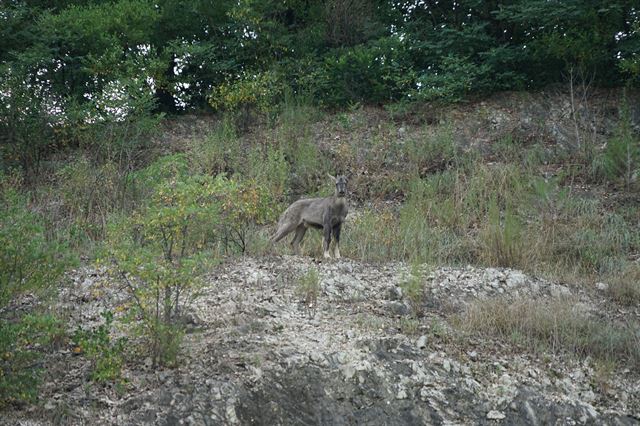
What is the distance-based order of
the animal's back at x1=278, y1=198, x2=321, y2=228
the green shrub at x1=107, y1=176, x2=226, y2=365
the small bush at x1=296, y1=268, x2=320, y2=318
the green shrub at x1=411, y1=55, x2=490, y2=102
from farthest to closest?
the green shrub at x1=411, y1=55, x2=490, y2=102, the animal's back at x1=278, y1=198, x2=321, y2=228, the small bush at x1=296, y1=268, x2=320, y2=318, the green shrub at x1=107, y1=176, x2=226, y2=365

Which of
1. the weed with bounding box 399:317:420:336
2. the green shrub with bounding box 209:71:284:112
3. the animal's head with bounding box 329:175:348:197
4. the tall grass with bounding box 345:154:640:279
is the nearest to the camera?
the weed with bounding box 399:317:420:336

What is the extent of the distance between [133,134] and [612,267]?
36.2 ft

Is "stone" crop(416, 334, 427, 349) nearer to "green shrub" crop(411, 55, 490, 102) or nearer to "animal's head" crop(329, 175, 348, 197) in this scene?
"animal's head" crop(329, 175, 348, 197)

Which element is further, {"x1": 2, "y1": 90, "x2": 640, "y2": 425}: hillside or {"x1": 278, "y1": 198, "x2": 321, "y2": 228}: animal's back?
{"x1": 278, "y1": 198, "x2": 321, "y2": 228}: animal's back

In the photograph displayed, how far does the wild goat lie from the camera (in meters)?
13.8

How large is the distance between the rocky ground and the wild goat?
6.24 ft

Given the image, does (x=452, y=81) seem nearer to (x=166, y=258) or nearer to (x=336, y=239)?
(x=336, y=239)

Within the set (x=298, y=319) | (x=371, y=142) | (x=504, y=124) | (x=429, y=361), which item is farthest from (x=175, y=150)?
(x=429, y=361)

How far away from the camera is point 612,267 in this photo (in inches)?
553

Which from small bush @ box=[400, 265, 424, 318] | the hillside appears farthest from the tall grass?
small bush @ box=[400, 265, 424, 318]

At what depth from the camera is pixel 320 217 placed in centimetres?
1405

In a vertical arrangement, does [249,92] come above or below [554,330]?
above

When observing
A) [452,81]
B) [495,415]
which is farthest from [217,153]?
[495,415]

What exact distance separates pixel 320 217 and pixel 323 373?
4.66m
